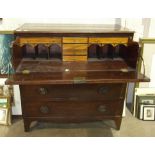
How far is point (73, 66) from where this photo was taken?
2.01 m

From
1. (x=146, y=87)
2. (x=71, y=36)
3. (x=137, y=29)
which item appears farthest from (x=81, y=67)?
(x=146, y=87)

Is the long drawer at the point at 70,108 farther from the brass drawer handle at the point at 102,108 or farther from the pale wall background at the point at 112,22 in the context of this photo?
the pale wall background at the point at 112,22

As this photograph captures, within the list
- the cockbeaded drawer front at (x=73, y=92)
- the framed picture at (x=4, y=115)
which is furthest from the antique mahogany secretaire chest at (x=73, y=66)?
the framed picture at (x=4, y=115)

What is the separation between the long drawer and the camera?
2160 mm

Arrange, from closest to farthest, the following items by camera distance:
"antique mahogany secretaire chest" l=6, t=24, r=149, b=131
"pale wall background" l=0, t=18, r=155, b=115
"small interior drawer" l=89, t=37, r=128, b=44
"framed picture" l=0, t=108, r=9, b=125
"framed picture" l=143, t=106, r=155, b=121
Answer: "antique mahogany secretaire chest" l=6, t=24, r=149, b=131
"small interior drawer" l=89, t=37, r=128, b=44
"pale wall background" l=0, t=18, r=155, b=115
"framed picture" l=0, t=108, r=9, b=125
"framed picture" l=143, t=106, r=155, b=121

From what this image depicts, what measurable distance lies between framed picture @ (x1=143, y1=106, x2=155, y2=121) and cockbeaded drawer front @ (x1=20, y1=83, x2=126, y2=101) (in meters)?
0.62

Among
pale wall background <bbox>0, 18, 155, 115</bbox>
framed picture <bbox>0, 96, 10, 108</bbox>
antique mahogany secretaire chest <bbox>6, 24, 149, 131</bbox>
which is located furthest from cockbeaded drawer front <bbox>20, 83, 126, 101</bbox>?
pale wall background <bbox>0, 18, 155, 115</bbox>

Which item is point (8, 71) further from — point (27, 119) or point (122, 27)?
point (122, 27)

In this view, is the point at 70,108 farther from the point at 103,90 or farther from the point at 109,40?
the point at 109,40

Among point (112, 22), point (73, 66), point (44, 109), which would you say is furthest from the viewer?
point (112, 22)

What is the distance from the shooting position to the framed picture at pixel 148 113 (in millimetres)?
2607

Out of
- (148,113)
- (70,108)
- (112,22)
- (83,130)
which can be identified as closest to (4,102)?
(70,108)

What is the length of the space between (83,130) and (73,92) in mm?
568

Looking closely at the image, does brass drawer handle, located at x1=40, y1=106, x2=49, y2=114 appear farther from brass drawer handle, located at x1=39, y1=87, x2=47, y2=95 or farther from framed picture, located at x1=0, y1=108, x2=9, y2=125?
framed picture, located at x1=0, y1=108, x2=9, y2=125
